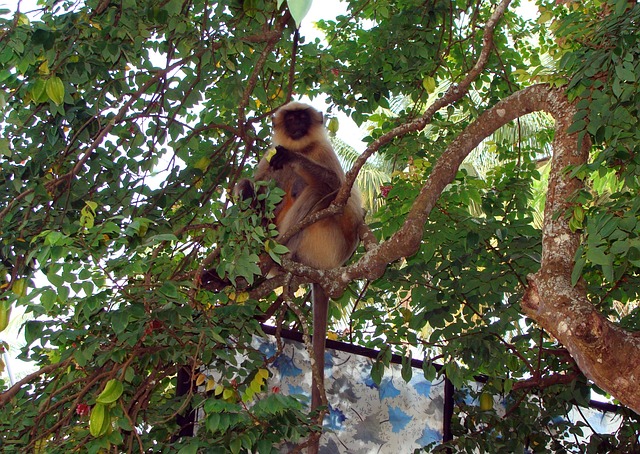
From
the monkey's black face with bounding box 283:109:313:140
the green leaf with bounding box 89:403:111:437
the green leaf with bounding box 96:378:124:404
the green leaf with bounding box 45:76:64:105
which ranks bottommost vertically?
the green leaf with bounding box 89:403:111:437

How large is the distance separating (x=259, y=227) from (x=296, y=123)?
8.00 ft

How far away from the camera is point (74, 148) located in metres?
3.17

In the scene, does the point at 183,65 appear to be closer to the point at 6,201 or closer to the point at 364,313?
the point at 6,201

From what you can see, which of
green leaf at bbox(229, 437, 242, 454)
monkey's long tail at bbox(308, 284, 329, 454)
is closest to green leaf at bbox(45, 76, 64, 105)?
green leaf at bbox(229, 437, 242, 454)

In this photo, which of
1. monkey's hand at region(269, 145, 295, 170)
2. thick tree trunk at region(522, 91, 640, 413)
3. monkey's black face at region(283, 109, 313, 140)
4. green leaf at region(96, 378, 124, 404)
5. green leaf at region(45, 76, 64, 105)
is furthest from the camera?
monkey's black face at region(283, 109, 313, 140)

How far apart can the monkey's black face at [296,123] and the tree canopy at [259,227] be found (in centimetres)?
25

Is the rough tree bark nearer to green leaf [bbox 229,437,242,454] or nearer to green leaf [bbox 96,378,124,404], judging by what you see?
green leaf [bbox 229,437,242,454]

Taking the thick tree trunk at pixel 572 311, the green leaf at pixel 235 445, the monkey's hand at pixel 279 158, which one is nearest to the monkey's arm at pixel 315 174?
the monkey's hand at pixel 279 158

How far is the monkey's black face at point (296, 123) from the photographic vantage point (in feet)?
16.2

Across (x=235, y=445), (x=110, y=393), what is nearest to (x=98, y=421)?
(x=110, y=393)

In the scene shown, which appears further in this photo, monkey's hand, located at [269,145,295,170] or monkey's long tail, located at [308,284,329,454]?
monkey's hand, located at [269,145,295,170]

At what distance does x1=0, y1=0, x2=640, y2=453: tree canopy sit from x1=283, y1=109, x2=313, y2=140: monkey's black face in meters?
0.25

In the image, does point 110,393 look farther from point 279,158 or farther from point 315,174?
point 315,174

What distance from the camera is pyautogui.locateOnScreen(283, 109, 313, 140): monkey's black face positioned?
4.93 metres
